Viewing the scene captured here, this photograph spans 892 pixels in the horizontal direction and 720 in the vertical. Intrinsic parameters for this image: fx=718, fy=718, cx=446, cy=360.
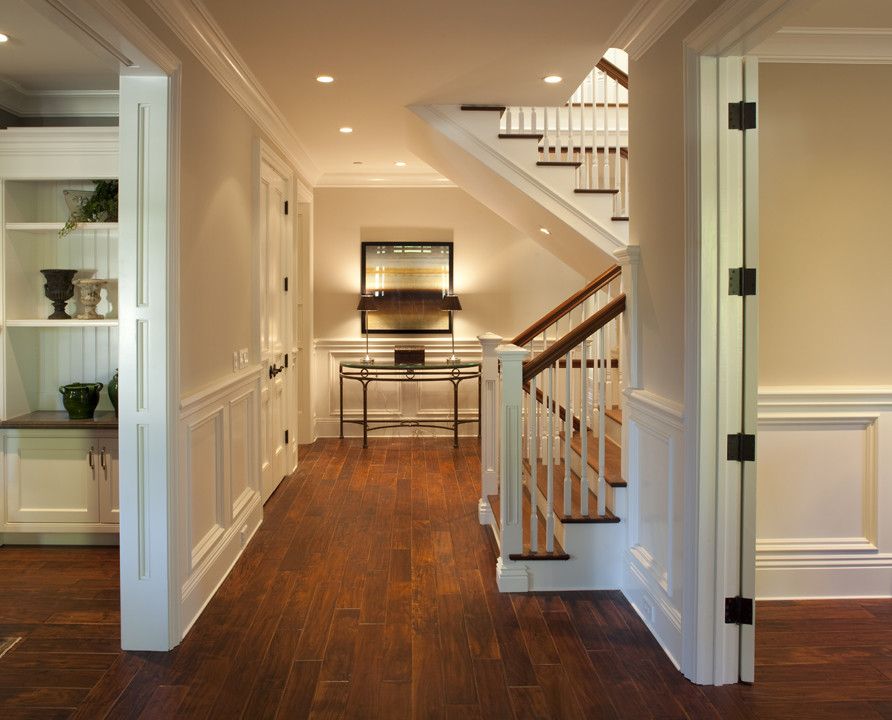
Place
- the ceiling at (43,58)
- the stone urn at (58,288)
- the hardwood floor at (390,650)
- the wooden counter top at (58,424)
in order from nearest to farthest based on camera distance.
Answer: the hardwood floor at (390,650) < the ceiling at (43,58) < the wooden counter top at (58,424) < the stone urn at (58,288)

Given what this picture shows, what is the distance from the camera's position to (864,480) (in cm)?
315

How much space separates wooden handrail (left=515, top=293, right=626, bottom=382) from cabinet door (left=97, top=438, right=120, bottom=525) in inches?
89.1

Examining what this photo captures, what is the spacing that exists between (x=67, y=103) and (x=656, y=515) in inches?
153

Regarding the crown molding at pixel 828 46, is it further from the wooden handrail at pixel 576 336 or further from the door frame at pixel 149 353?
the door frame at pixel 149 353

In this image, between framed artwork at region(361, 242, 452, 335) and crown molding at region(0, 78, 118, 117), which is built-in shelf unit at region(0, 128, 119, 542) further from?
framed artwork at region(361, 242, 452, 335)

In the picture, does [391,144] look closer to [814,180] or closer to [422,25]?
[422,25]

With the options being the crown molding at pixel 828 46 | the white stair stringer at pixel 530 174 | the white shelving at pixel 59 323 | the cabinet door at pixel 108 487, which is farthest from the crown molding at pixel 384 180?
the crown molding at pixel 828 46

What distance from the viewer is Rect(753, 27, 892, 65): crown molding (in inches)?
117

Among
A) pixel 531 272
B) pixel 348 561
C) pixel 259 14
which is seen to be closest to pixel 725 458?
pixel 348 561

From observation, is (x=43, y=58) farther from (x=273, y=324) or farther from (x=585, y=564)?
(x=585, y=564)

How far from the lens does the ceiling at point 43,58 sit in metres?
3.15

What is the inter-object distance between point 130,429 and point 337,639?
1.14 meters

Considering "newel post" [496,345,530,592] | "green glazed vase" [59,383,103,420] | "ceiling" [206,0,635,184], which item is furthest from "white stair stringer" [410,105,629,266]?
"green glazed vase" [59,383,103,420]

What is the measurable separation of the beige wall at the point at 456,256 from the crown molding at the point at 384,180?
62 mm
